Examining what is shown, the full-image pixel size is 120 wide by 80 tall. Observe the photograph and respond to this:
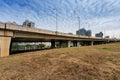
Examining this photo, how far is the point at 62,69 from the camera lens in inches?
431

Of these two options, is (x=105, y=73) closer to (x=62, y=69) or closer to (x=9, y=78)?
(x=62, y=69)

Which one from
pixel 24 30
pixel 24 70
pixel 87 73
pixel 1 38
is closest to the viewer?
pixel 87 73

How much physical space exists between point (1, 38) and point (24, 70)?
11.4 metres

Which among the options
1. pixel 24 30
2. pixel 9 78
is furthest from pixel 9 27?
pixel 9 78

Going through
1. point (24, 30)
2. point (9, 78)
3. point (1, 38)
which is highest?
point (24, 30)

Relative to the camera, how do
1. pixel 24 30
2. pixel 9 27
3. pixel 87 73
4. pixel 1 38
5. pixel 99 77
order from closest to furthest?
pixel 99 77
pixel 87 73
pixel 1 38
pixel 9 27
pixel 24 30

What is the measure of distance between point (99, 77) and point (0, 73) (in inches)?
279

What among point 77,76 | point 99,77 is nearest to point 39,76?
point 77,76

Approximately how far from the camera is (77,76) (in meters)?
9.44

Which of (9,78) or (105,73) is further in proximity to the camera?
(105,73)

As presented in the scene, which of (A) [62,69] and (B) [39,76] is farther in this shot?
(A) [62,69]

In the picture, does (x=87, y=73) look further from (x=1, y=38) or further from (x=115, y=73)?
(x=1, y=38)

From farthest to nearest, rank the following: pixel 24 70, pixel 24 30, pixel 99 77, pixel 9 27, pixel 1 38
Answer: pixel 24 30, pixel 9 27, pixel 1 38, pixel 24 70, pixel 99 77

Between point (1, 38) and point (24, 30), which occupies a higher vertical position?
point (24, 30)
